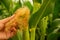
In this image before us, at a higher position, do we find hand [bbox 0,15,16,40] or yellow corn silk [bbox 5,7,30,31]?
yellow corn silk [bbox 5,7,30,31]

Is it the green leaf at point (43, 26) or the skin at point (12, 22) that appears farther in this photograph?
the green leaf at point (43, 26)

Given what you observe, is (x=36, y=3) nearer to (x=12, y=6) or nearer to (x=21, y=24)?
(x=21, y=24)

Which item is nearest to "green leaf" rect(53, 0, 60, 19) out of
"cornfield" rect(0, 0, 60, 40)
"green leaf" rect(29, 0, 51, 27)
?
"cornfield" rect(0, 0, 60, 40)

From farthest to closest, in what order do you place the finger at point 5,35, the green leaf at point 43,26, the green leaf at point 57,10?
the green leaf at point 57,10, the green leaf at point 43,26, the finger at point 5,35

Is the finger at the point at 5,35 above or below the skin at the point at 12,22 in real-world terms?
below

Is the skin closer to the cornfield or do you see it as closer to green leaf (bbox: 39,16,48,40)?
the cornfield

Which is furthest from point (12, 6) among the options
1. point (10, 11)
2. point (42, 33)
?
point (42, 33)

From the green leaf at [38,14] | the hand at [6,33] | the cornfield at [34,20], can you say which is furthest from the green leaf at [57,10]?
the hand at [6,33]

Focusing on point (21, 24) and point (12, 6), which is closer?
point (21, 24)

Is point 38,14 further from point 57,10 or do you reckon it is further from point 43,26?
point 57,10

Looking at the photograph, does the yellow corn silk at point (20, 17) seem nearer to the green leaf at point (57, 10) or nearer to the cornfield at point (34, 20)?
the cornfield at point (34, 20)

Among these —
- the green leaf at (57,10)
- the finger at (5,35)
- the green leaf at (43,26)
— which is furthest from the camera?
the green leaf at (57,10)
